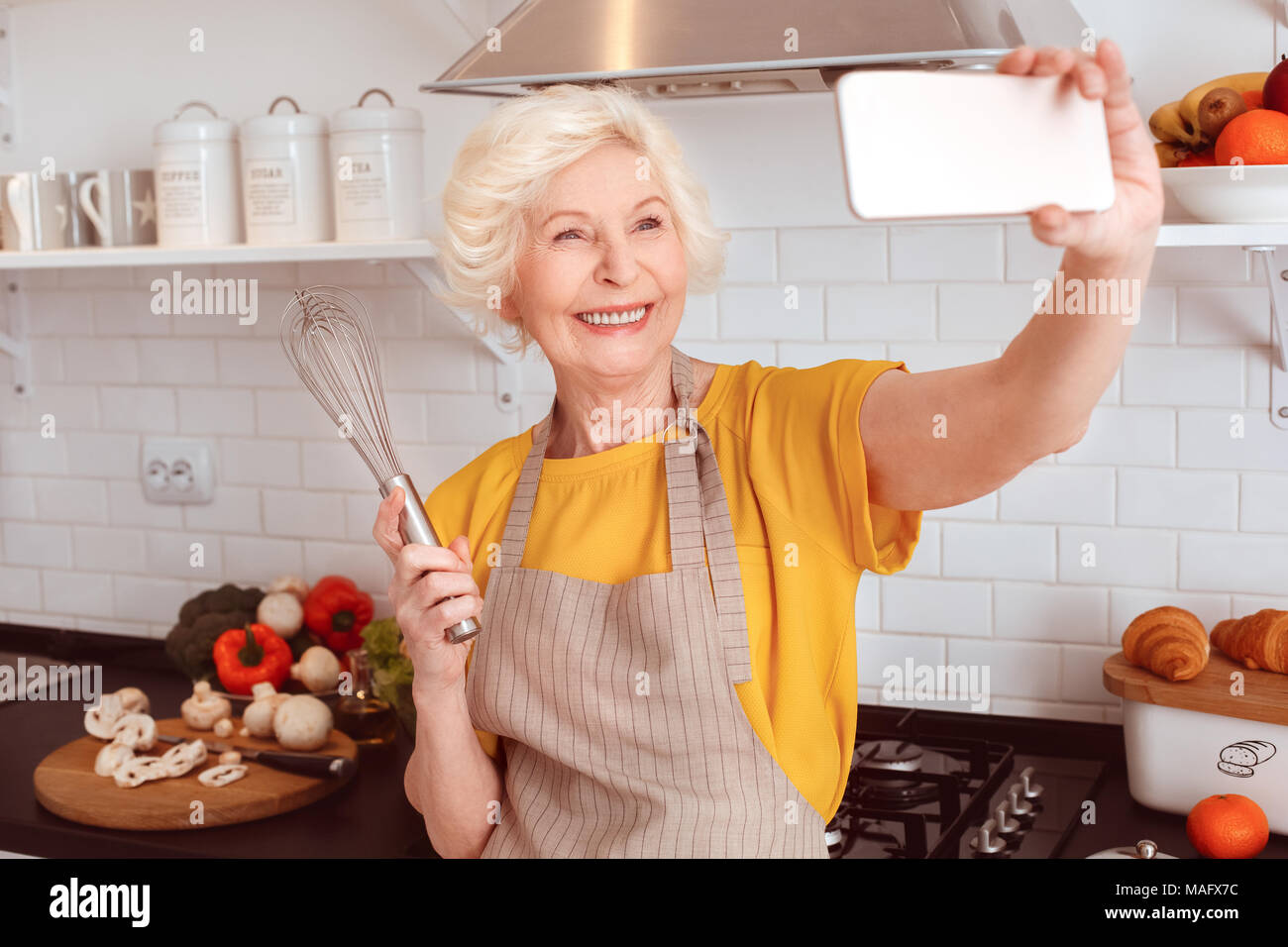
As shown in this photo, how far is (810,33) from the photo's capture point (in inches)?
47.4

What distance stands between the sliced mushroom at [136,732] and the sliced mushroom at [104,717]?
0.04 feet

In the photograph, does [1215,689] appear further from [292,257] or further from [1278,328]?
[292,257]

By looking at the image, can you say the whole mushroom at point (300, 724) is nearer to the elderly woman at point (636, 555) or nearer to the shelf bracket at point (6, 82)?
the elderly woman at point (636, 555)

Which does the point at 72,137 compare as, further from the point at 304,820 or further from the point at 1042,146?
the point at 1042,146

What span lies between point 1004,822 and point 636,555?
24.1 inches

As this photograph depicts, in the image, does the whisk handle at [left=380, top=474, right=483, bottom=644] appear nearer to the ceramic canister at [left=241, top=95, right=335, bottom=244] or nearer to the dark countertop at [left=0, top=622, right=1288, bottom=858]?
the dark countertop at [left=0, top=622, right=1288, bottom=858]

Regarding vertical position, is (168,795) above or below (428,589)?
below

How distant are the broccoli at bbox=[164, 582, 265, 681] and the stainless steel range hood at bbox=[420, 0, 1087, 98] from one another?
1.10m

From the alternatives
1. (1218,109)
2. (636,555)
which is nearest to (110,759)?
(636,555)

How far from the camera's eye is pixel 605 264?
4.06ft

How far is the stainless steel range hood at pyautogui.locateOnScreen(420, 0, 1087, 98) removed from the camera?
117 cm
